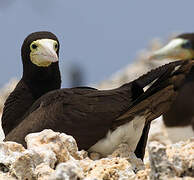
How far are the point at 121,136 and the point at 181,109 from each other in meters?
5.46

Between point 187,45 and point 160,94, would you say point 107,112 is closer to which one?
point 160,94

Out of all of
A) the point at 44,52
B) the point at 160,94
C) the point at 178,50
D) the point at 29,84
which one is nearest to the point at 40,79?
the point at 29,84

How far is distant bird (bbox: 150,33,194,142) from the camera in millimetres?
9305

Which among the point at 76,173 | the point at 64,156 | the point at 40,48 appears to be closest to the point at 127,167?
the point at 64,156

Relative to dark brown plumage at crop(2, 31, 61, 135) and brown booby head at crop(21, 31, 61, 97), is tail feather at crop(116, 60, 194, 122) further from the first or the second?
dark brown plumage at crop(2, 31, 61, 135)

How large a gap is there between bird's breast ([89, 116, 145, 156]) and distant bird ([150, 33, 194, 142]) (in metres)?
4.33

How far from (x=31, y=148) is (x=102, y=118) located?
127 cm

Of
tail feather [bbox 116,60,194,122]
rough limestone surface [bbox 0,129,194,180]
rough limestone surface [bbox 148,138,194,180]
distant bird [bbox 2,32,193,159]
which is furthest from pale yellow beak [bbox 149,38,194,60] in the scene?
rough limestone surface [bbox 148,138,194,180]

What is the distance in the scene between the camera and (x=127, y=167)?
3430mm

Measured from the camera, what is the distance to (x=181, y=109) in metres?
9.94

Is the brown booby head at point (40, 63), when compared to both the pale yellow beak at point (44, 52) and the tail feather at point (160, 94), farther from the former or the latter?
the tail feather at point (160, 94)

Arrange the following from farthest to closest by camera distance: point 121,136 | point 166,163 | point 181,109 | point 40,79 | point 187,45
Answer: point 187,45
point 181,109
point 40,79
point 121,136
point 166,163

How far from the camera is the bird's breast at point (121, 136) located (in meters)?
4.57

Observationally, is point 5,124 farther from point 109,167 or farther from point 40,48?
point 109,167
